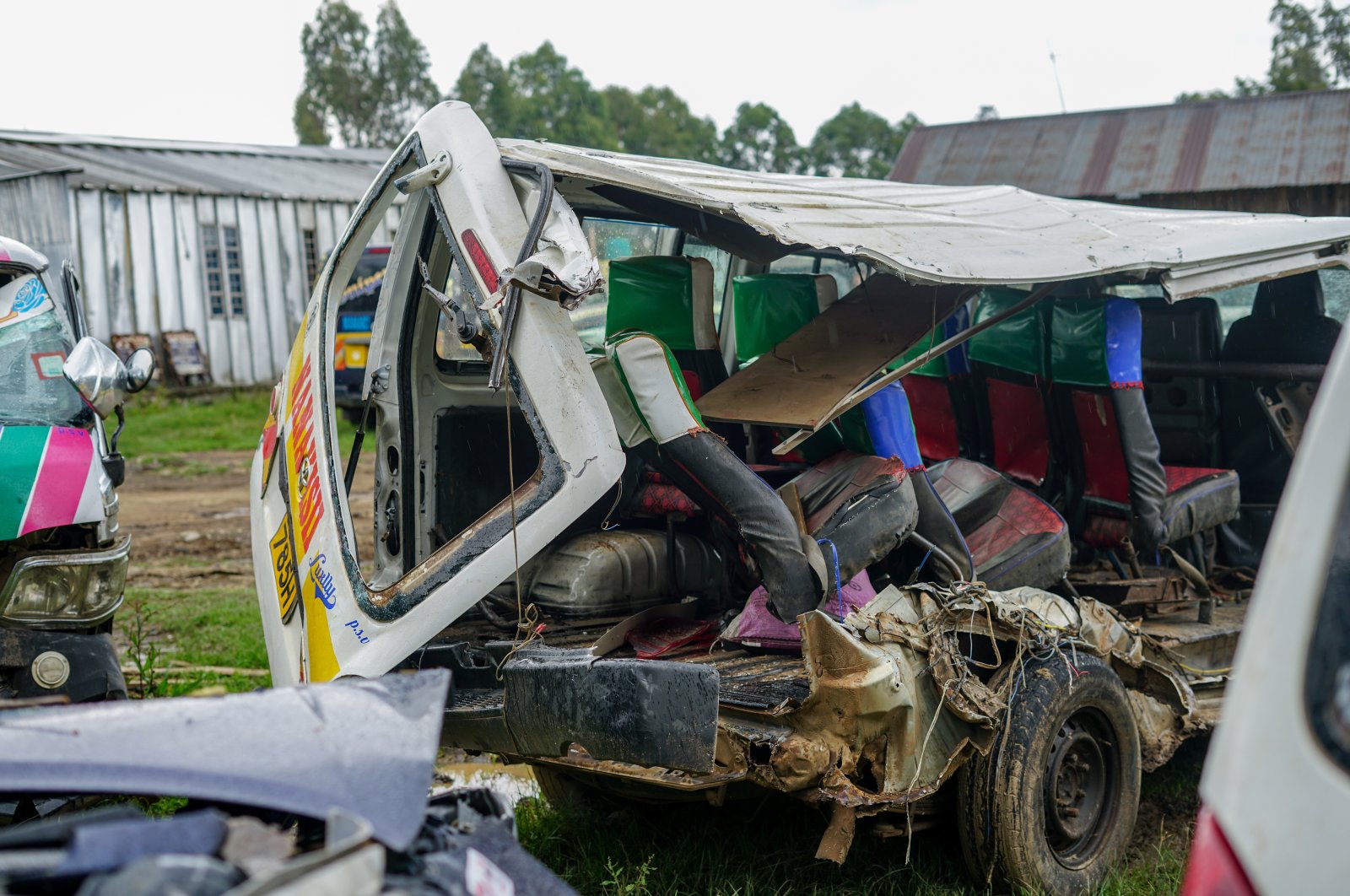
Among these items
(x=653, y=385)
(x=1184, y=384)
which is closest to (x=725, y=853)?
(x=653, y=385)

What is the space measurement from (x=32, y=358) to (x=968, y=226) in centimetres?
327

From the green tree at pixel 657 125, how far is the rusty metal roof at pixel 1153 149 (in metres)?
22.4

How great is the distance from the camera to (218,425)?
15516 mm

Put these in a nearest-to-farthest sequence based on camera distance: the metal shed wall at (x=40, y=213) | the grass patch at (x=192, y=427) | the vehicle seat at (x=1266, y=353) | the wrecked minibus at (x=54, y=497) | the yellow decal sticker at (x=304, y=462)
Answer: the yellow decal sticker at (x=304, y=462), the wrecked minibus at (x=54, y=497), the vehicle seat at (x=1266, y=353), the grass patch at (x=192, y=427), the metal shed wall at (x=40, y=213)

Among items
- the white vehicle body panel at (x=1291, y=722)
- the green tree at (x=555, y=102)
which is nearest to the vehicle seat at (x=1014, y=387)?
the white vehicle body panel at (x=1291, y=722)

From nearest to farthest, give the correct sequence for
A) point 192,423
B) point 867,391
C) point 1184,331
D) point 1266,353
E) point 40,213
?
1. point 867,391
2. point 1266,353
3. point 1184,331
4. point 40,213
5. point 192,423

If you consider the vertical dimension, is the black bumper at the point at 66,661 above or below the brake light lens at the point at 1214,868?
below

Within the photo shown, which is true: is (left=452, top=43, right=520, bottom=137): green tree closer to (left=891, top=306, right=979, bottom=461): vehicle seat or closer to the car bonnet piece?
(left=891, top=306, right=979, bottom=461): vehicle seat

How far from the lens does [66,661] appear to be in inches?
157

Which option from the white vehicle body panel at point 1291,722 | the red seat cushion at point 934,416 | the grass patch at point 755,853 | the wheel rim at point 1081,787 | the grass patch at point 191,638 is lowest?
the grass patch at point 191,638

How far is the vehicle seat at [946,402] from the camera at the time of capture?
5.54 meters

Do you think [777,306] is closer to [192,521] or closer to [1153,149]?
[192,521]

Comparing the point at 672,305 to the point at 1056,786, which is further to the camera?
the point at 672,305

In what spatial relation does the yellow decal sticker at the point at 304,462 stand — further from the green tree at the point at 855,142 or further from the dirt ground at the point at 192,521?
the green tree at the point at 855,142
